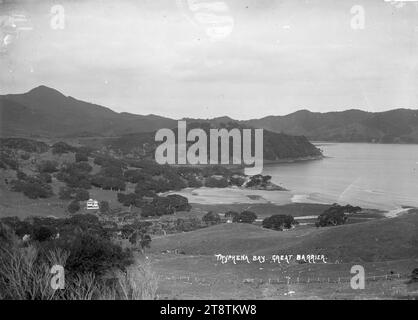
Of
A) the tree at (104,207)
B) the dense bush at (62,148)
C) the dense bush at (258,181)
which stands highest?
the dense bush at (62,148)

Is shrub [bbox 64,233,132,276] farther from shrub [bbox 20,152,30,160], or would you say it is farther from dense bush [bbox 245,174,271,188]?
shrub [bbox 20,152,30,160]

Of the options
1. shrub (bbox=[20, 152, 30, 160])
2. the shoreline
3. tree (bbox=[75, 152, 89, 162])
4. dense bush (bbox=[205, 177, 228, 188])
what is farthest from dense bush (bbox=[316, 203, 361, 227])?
shrub (bbox=[20, 152, 30, 160])

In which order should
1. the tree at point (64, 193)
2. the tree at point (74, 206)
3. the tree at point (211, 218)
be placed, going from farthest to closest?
1. the tree at point (211, 218)
2. the tree at point (64, 193)
3. the tree at point (74, 206)

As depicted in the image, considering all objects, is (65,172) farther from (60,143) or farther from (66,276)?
(66,276)

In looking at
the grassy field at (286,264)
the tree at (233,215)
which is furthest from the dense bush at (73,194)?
the tree at (233,215)

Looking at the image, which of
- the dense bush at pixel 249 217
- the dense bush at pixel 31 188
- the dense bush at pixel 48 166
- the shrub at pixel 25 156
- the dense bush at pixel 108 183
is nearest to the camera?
the dense bush at pixel 31 188

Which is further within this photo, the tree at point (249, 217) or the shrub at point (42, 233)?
the tree at point (249, 217)

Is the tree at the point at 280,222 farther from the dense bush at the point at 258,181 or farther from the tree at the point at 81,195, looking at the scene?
the tree at the point at 81,195
